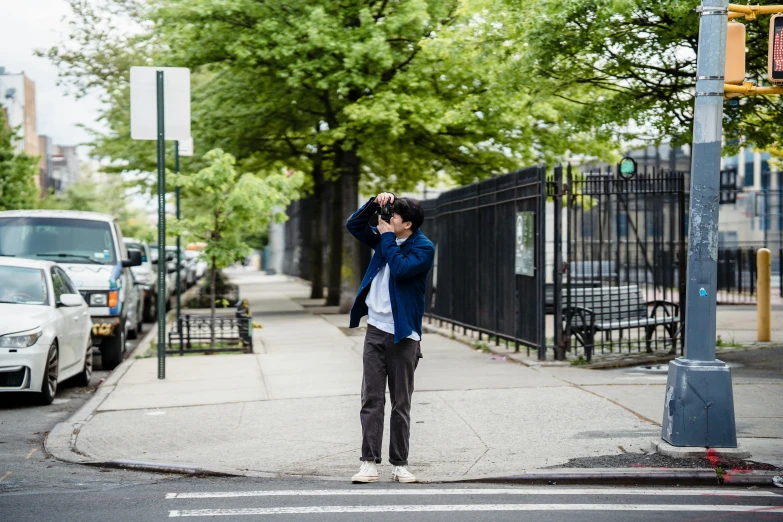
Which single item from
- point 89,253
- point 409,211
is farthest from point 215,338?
point 409,211

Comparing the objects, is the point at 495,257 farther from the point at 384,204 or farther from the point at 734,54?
the point at 384,204

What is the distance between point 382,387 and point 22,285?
5999 mm

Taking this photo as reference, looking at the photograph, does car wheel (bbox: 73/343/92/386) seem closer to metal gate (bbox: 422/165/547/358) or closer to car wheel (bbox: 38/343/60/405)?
car wheel (bbox: 38/343/60/405)

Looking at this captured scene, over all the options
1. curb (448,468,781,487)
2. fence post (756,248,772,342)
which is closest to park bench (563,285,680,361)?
fence post (756,248,772,342)

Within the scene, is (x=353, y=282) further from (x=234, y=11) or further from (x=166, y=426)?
(x=166, y=426)

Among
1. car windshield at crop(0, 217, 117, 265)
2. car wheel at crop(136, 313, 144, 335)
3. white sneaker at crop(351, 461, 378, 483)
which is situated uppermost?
car windshield at crop(0, 217, 117, 265)

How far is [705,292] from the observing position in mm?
7191

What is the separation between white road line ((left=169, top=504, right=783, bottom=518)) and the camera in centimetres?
570

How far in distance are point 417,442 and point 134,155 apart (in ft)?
57.9

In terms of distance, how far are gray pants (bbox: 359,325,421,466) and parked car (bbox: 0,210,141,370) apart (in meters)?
8.31

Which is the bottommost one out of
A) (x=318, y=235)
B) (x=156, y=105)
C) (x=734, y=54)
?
(x=318, y=235)

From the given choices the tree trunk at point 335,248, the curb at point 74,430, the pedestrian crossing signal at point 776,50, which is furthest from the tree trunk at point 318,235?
the pedestrian crossing signal at point 776,50

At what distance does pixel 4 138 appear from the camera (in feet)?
120

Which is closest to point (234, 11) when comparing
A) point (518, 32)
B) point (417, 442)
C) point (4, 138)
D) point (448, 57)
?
point (448, 57)
